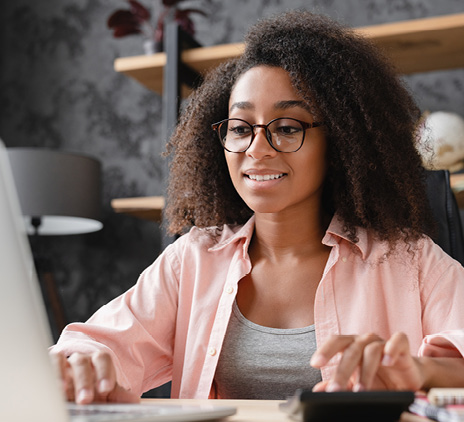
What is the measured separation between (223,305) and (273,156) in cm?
34

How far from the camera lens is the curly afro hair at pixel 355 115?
52.0 inches

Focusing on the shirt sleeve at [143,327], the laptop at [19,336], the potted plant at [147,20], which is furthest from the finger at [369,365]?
the potted plant at [147,20]

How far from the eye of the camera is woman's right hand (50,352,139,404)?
711 millimetres

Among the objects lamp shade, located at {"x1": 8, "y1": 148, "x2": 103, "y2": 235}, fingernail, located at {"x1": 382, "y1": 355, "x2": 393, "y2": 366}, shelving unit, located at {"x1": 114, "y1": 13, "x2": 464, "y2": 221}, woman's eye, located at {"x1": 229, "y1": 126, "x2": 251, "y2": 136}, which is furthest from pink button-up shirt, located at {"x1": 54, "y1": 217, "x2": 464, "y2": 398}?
lamp shade, located at {"x1": 8, "y1": 148, "x2": 103, "y2": 235}

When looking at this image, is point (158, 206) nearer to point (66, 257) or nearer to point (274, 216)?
point (66, 257)

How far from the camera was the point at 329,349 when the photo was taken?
2.31 feet

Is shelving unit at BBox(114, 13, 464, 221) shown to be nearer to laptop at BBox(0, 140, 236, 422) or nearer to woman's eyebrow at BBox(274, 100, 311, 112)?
woman's eyebrow at BBox(274, 100, 311, 112)

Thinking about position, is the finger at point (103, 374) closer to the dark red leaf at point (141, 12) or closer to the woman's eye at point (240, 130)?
the woman's eye at point (240, 130)

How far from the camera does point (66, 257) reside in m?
3.12

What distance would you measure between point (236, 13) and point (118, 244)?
130 cm

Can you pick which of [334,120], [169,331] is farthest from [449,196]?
[169,331]

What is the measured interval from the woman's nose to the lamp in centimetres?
145

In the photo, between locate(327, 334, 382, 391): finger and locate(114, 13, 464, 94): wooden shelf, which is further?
locate(114, 13, 464, 94): wooden shelf

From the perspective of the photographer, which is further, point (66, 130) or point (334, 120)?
point (66, 130)
